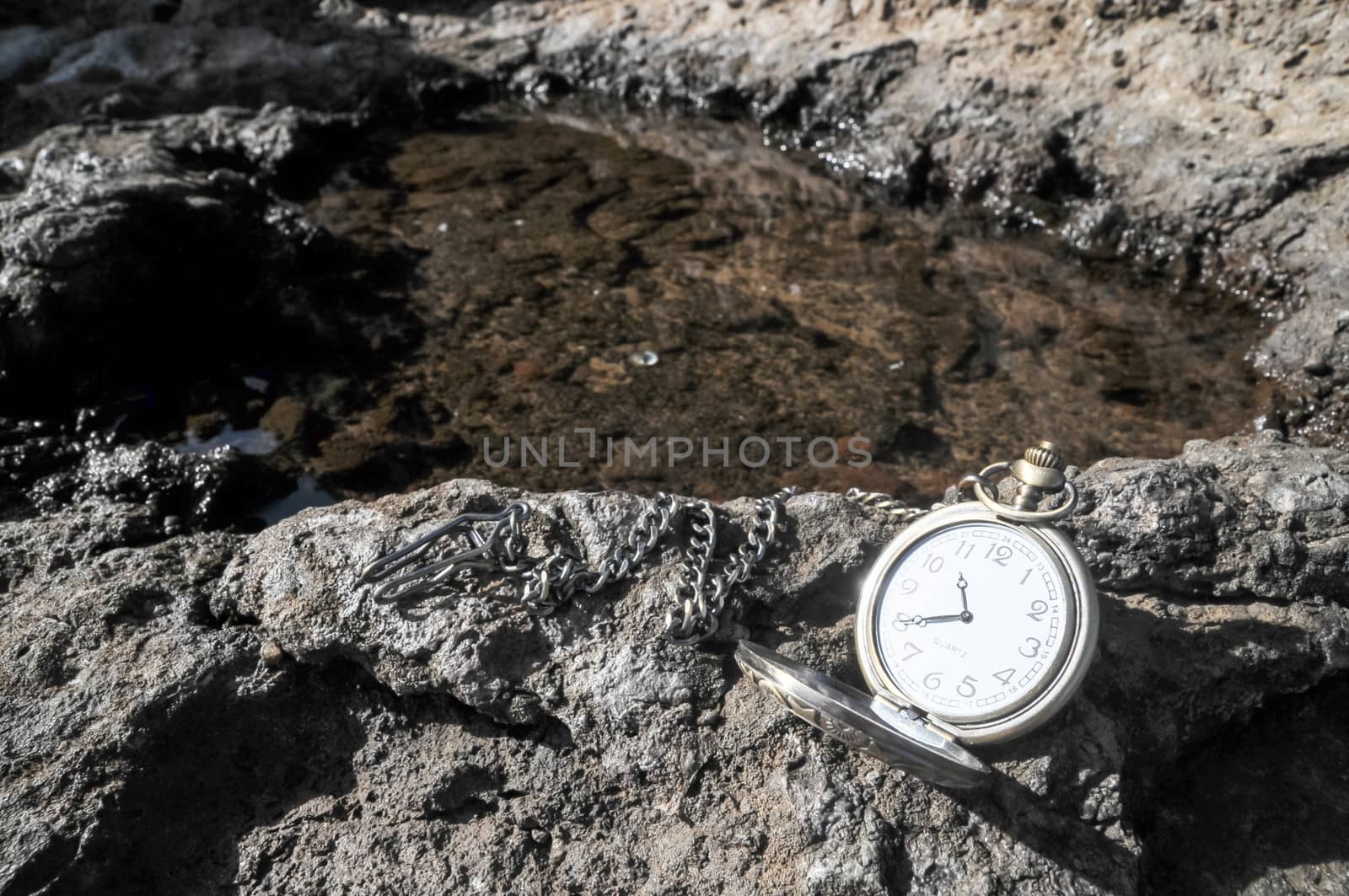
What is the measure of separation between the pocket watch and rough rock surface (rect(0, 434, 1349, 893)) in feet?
0.69

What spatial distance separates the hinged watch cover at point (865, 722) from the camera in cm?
221

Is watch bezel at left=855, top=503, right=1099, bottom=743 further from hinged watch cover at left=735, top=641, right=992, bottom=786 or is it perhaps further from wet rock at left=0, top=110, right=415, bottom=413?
wet rock at left=0, top=110, right=415, bottom=413

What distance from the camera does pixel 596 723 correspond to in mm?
2730

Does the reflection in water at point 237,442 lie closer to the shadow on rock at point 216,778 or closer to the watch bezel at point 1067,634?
the shadow on rock at point 216,778

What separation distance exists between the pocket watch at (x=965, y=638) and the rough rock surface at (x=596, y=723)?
0.21 meters

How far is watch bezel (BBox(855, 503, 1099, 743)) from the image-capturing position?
7.87 feet

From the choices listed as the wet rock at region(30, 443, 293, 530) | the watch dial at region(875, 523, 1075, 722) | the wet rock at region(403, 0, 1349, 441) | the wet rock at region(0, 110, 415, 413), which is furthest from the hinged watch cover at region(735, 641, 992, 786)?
the wet rock at region(0, 110, 415, 413)

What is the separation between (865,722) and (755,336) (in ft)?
13.0

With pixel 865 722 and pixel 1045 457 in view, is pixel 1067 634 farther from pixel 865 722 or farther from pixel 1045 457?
pixel 865 722

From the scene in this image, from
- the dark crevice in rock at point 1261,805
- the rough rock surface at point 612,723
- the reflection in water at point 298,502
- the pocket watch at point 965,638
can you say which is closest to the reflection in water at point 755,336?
the reflection in water at point 298,502

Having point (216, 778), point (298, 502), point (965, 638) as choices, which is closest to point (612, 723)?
point (965, 638)

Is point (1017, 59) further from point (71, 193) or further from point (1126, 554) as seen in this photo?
point (71, 193)

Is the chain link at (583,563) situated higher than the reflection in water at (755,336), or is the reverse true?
the chain link at (583,563)

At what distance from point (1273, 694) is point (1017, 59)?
6614mm
